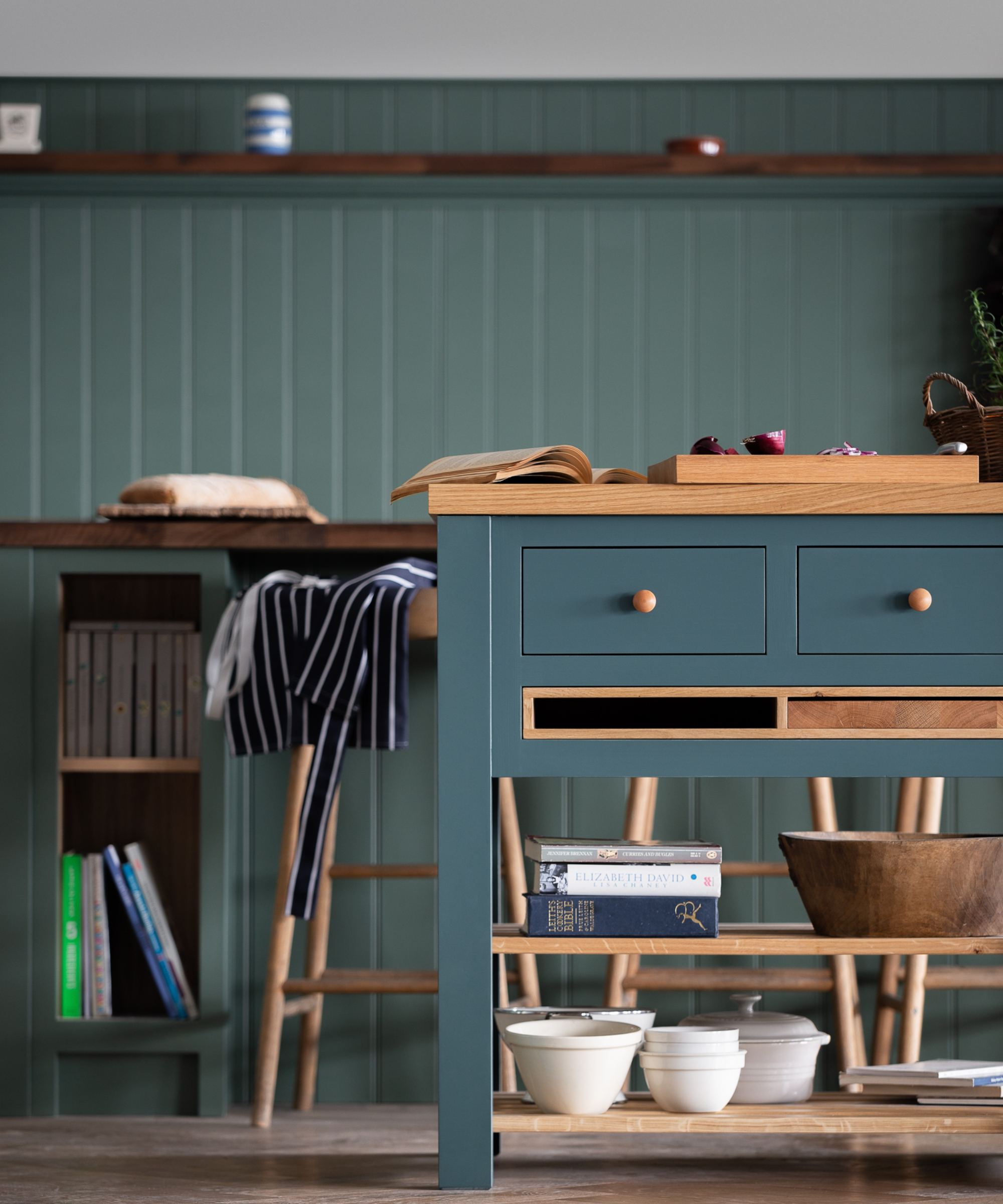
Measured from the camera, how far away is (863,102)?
2.94m

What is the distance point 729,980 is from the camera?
2.22m

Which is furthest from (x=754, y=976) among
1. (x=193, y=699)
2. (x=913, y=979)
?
(x=193, y=699)

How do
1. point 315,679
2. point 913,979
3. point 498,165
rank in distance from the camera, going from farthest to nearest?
point 498,165 < point 913,979 < point 315,679

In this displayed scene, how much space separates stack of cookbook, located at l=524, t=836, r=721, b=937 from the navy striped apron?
55 cm

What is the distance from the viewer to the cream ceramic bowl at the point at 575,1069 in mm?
1616

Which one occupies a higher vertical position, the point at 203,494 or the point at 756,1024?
the point at 203,494

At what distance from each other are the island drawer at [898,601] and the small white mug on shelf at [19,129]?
2.13 m

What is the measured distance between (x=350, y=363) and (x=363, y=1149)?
1655mm

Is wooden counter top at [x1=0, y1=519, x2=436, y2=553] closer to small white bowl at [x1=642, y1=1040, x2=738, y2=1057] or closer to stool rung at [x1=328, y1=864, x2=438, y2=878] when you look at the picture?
stool rung at [x1=328, y1=864, x2=438, y2=878]

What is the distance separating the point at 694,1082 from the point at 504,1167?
358mm

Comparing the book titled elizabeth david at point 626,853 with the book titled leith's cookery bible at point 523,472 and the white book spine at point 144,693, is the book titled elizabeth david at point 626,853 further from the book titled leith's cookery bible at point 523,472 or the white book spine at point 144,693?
the white book spine at point 144,693

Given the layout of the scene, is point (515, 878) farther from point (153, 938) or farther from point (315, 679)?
point (153, 938)

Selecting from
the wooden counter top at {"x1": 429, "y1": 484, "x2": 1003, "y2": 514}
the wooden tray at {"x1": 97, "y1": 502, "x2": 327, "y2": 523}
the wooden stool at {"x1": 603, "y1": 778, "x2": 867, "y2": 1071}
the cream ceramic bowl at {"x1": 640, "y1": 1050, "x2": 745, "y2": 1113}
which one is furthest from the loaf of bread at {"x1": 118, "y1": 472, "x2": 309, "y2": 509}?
the cream ceramic bowl at {"x1": 640, "y1": 1050, "x2": 745, "y2": 1113}

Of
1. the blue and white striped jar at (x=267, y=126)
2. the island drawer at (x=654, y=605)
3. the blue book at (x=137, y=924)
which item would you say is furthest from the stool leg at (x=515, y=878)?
the blue and white striped jar at (x=267, y=126)
